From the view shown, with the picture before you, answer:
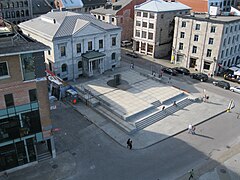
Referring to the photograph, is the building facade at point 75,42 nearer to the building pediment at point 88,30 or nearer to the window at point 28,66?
the building pediment at point 88,30

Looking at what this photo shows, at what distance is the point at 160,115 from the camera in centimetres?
4528

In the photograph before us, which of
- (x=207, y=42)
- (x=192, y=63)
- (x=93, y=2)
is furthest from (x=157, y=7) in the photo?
(x=93, y=2)

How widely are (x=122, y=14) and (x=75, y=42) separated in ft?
109

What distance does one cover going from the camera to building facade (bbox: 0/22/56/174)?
28.1 metres

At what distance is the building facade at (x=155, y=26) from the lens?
2869 inches

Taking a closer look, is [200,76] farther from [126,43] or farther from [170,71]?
[126,43]

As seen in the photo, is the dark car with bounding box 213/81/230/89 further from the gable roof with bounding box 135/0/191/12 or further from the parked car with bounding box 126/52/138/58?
the gable roof with bounding box 135/0/191/12

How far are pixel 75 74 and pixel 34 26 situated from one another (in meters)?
16.0

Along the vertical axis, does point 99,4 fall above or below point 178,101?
above

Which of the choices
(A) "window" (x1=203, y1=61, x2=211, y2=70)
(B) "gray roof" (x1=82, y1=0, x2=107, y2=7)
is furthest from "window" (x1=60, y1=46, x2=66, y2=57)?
(B) "gray roof" (x1=82, y1=0, x2=107, y2=7)

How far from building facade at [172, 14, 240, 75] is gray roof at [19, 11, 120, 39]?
1937cm

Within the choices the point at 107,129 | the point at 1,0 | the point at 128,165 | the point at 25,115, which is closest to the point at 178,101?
the point at 107,129

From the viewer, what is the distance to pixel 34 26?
6131 cm

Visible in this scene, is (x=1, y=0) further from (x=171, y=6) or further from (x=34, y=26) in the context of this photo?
(x=171, y=6)
